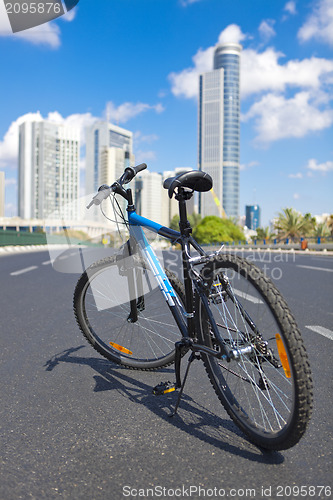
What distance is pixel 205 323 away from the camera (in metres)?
2.42

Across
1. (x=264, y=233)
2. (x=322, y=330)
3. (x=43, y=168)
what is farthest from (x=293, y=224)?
(x=43, y=168)

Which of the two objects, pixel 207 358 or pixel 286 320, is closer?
pixel 286 320

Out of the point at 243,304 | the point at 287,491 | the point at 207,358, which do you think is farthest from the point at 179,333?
the point at 287,491

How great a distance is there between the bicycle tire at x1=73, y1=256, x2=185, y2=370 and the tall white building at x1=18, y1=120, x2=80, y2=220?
185 meters

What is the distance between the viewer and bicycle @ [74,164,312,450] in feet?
6.45

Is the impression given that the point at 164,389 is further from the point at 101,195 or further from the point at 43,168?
the point at 43,168

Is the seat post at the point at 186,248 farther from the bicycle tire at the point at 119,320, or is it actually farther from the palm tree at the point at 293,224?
the palm tree at the point at 293,224

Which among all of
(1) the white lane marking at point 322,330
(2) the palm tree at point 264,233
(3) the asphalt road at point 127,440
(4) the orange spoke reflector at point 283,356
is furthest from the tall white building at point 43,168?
(4) the orange spoke reflector at point 283,356

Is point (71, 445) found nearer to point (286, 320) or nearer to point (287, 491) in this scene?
point (287, 491)

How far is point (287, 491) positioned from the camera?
5.65ft

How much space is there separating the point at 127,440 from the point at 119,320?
1539 millimetres

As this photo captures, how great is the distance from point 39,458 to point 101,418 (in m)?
0.50

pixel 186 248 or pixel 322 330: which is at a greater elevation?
pixel 186 248

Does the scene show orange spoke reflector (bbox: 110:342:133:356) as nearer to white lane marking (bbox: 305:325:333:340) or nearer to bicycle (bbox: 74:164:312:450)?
bicycle (bbox: 74:164:312:450)
